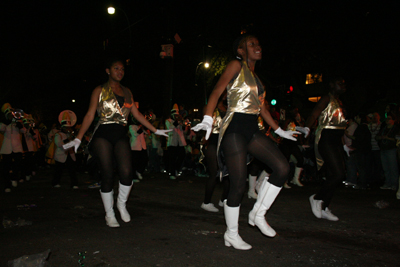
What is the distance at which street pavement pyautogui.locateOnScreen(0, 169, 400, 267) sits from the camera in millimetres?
3439

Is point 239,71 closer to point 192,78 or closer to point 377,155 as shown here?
point 377,155

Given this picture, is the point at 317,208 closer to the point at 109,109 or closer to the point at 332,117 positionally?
the point at 332,117

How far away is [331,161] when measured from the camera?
16.9 feet

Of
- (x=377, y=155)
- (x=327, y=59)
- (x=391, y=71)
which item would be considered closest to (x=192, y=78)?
(x=327, y=59)

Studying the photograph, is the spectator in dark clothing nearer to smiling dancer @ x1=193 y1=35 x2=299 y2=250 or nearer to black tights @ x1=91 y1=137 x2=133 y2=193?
smiling dancer @ x1=193 y1=35 x2=299 y2=250

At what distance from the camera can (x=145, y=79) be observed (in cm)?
3294

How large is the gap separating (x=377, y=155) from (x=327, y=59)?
6.79m

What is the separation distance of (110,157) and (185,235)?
1.40 metres

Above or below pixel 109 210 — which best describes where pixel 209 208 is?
below

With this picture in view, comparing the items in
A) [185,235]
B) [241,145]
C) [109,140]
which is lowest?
[185,235]

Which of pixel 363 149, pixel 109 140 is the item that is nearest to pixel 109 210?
pixel 109 140

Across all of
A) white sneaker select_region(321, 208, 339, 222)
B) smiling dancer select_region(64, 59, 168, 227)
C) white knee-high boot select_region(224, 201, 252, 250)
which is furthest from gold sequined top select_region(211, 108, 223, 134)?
white knee-high boot select_region(224, 201, 252, 250)

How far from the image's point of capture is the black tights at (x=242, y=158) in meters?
3.63

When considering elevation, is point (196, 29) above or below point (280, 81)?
above
